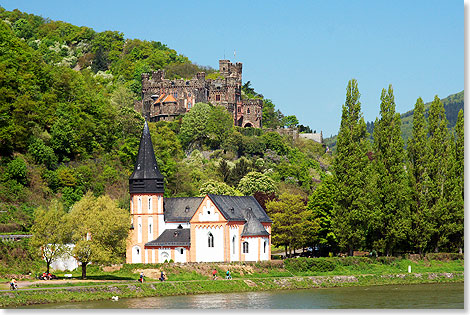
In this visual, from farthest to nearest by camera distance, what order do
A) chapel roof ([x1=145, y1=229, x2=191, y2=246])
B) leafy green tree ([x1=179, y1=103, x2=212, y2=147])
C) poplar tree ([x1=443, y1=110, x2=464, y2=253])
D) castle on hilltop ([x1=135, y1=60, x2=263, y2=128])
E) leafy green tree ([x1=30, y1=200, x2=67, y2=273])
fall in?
1. castle on hilltop ([x1=135, y1=60, x2=263, y2=128])
2. leafy green tree ([x1=179, y1=103, x2=212, y2=147])
3. chapel roof ([x1=145, y1=229, x2=191, y2=246])
4. poplar tree ([x1=443, y1=110, x2=464, y2=253])
5. leafy green tree ([x1=30, y1=200, x2=67, y2=273])

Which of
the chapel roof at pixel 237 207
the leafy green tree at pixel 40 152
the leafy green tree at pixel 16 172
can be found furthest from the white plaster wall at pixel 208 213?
the leafy green tree at pixel 40 152

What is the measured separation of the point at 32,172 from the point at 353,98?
28.3 metres

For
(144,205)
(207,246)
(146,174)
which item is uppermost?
(146,174)

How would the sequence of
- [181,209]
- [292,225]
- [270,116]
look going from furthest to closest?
[270,116]
[292,225]
[181,209]

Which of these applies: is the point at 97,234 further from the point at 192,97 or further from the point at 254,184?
the point at 192,97

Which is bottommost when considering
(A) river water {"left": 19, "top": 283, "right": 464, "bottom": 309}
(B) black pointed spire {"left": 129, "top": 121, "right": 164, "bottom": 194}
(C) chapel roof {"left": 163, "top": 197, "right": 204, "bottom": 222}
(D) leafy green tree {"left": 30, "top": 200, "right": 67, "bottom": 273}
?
(A) river water {"left": 19, "top": 283, "right": 464, "bottom": 309}

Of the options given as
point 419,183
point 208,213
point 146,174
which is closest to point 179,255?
point 208,213

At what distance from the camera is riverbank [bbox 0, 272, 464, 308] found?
49.7 metres

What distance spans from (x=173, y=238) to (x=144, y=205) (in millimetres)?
3263

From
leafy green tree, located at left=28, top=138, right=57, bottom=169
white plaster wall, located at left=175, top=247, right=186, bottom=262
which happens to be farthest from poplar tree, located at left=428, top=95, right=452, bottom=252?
leafy green tree, located at left=28, top=138, right=57, bottom=169

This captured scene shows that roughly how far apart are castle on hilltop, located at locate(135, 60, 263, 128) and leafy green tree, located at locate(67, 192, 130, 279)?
3039 inches

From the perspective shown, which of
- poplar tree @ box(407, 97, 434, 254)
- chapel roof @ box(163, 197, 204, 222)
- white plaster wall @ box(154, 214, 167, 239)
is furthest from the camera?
chapel roof @ box(163, 197, 204, 222)

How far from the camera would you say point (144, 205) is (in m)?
70.5

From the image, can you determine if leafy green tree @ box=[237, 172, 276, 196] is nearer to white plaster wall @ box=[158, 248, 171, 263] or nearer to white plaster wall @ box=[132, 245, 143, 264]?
white plaster wall @ box=[158, 248, 171, 263]
